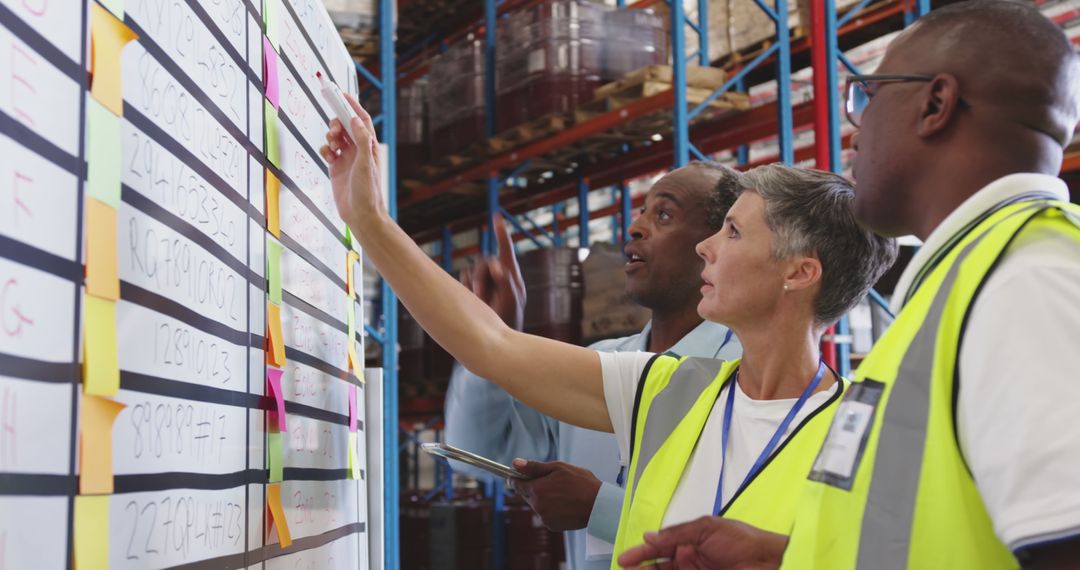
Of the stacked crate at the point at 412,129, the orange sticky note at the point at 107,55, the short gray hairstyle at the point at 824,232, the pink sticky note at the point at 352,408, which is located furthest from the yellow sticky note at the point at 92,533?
the stacked crate at the point at 412,129

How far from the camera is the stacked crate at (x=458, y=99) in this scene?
9.64 meters

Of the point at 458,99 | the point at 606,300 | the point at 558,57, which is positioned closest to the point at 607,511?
the point at 606,300

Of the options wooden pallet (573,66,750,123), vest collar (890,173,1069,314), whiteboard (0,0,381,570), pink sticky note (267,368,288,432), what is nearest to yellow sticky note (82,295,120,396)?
whiteboard (0,0,381,570)

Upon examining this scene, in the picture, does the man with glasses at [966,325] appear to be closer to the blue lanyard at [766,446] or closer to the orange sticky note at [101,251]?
the blue lanyard at [766,446]

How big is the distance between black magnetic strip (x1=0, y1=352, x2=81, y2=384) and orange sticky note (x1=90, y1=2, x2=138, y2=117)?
1.20ft

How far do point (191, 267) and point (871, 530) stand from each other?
1120mm

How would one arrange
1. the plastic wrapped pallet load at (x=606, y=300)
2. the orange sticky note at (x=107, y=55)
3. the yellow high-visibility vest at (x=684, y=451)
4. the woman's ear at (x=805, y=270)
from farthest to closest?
the plastic wrapped pallet load at (x=606, y=300)
the woman's ear at (x=805, y=270)
the yellow high-visibility vest at (x=684, y=451)
the orange sticky note at (x=107, y=55)

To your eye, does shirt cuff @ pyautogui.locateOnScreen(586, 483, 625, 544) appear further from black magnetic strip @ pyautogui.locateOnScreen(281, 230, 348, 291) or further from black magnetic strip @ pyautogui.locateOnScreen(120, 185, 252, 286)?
black magnetic strip @ pyautogui.locateOnScreen(120, 185, 252, 286)

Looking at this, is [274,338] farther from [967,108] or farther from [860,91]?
[967,108]

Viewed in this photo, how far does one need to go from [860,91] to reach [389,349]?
522 cm

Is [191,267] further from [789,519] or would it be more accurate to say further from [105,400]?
[789,519]

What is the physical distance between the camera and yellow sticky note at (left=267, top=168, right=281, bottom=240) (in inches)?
84.5

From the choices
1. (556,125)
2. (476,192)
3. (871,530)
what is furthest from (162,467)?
(476,192)

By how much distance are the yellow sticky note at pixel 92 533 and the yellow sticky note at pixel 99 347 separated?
14cm
